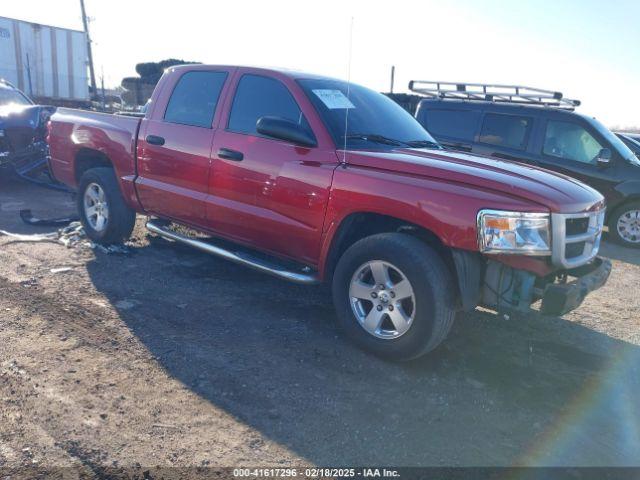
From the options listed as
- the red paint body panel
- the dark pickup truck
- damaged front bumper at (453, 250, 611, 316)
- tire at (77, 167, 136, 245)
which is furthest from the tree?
damaged front bumper at (453, 250, 611, 316)

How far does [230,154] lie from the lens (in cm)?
455

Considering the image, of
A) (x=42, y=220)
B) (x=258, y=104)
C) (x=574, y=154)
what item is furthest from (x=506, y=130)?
(x=42, y=220)

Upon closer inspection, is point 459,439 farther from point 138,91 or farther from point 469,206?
point 138,91

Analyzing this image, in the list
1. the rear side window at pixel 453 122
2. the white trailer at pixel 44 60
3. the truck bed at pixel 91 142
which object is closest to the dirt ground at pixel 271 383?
the truck bed at pixel 91 142

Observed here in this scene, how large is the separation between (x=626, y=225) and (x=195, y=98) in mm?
6815

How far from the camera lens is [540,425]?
3143 millimetres

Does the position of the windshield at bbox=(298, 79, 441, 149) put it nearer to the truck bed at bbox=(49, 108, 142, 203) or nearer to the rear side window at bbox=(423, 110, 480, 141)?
the truck bed at bbox=(49, 108, 142, 203)

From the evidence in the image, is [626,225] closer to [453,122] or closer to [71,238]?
[453,122]

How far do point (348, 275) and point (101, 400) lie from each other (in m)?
1.75

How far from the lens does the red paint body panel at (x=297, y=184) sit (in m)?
3.43

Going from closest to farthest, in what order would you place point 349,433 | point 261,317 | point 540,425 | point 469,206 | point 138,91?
point 349,433 < point 540,425 < point 469,206 < point 261,317 < point 138,91

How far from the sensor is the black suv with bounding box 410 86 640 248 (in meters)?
8.16

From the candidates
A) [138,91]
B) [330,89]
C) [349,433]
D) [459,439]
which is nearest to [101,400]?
[349,433]

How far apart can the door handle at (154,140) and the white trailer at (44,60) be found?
1666 cm
